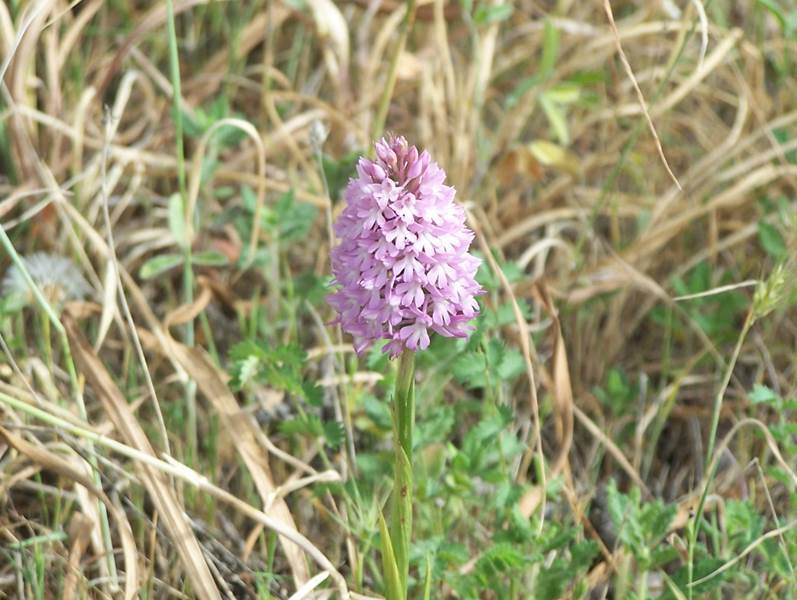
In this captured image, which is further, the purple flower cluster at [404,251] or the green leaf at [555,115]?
the green leaf at [555,115]

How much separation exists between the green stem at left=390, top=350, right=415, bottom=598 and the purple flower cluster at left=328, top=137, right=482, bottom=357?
0.04 meters

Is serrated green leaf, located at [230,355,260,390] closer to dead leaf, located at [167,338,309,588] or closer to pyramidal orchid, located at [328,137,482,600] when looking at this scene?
dead leaf, located at [167,338,309,588]

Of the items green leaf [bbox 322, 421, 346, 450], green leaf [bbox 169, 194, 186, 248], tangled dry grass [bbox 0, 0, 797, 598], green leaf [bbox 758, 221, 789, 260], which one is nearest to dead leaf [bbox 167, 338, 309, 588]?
tangled dry grass [bbox 0, 0, 797, 598]

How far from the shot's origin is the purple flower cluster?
1.17 metres

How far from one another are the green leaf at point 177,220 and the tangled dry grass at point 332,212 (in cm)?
2

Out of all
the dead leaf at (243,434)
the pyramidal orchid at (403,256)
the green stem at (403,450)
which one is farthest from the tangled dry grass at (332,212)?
the pyramidal orchid at (403,256)

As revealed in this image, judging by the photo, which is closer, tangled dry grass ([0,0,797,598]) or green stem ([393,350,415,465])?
green stem ([393,350,415,465])

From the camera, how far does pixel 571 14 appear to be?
2.82 metres

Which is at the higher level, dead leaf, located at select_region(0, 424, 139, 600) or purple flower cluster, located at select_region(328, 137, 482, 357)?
purple flower cluster, located at select_region(328, 137, 482, 357)

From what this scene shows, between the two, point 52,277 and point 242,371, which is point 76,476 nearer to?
point 242,371

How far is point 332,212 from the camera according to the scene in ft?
7.32

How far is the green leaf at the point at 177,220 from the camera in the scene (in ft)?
6.30

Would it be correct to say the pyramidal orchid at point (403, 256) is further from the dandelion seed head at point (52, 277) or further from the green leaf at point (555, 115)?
the green leaf at point (555, 115)

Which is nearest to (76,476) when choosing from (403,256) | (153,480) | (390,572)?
(153,480)
